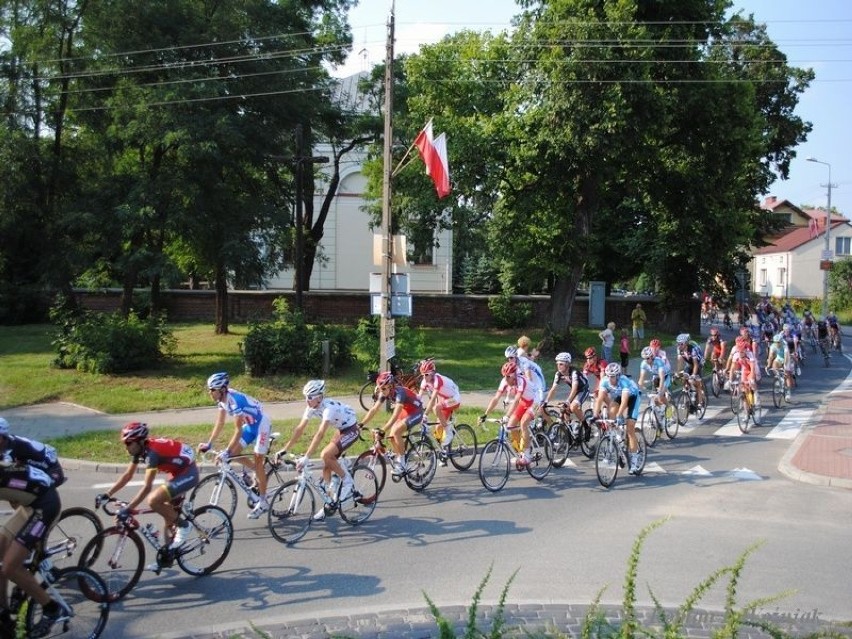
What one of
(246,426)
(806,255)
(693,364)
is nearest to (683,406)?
(693,364)

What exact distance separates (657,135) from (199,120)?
12734 millimetres

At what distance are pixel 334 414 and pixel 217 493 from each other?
1.55 metres

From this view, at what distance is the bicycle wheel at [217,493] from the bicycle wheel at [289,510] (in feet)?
1.71

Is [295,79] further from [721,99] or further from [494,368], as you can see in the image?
[721,99]

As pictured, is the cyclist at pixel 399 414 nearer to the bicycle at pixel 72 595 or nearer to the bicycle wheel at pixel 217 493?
the bicycle wheel at pixel 217 493

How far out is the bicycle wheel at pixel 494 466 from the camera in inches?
401

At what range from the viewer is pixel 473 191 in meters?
23.3

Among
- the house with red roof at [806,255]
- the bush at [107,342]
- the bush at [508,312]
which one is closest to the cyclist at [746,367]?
the bush at [107,342]

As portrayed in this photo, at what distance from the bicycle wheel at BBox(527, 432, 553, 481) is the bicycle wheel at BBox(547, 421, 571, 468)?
792 mm

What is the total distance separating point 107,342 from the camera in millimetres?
19172

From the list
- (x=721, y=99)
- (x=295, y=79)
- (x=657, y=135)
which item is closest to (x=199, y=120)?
(x=295, y=79)

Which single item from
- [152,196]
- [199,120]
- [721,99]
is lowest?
[152,196]

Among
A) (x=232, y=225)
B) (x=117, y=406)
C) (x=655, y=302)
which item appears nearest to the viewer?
(x=117, y=406)

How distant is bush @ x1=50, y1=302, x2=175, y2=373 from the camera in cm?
1919
